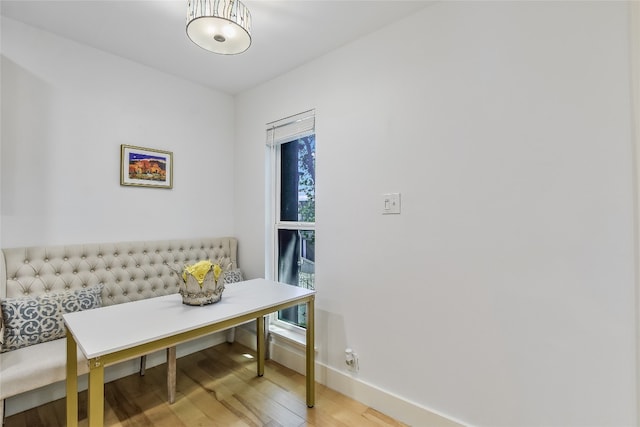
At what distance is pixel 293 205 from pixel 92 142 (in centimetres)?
154

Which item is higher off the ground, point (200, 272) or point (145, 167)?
point (145, 167)

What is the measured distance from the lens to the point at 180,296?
1.78 meters

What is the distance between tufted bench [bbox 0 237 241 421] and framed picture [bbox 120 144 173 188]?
0.49 m

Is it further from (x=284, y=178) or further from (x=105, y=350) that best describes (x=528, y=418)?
(x=284, y=178)

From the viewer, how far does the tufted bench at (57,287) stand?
5.05 feet

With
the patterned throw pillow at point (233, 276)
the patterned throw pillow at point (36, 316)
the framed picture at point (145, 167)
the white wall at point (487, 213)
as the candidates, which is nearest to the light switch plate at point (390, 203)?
the white wall at point (487, 213)

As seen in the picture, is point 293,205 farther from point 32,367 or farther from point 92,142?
point 32,367

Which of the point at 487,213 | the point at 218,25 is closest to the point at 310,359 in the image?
the point at 487,213

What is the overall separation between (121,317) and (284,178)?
63.7 inches

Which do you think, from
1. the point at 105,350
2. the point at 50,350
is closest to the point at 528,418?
the point at 105,350

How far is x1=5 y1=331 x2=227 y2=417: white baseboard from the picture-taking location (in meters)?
1.79

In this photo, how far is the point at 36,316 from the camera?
1.71 m

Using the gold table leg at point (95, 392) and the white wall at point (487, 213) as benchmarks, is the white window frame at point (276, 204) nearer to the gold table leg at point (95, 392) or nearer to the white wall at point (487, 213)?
the white wall at point (487, 213)

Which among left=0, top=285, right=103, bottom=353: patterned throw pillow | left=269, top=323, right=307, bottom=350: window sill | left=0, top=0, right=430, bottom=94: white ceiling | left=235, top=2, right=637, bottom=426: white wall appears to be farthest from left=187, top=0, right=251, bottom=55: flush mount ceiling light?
left=269, top=323, right=307, bottom=350: window sill
